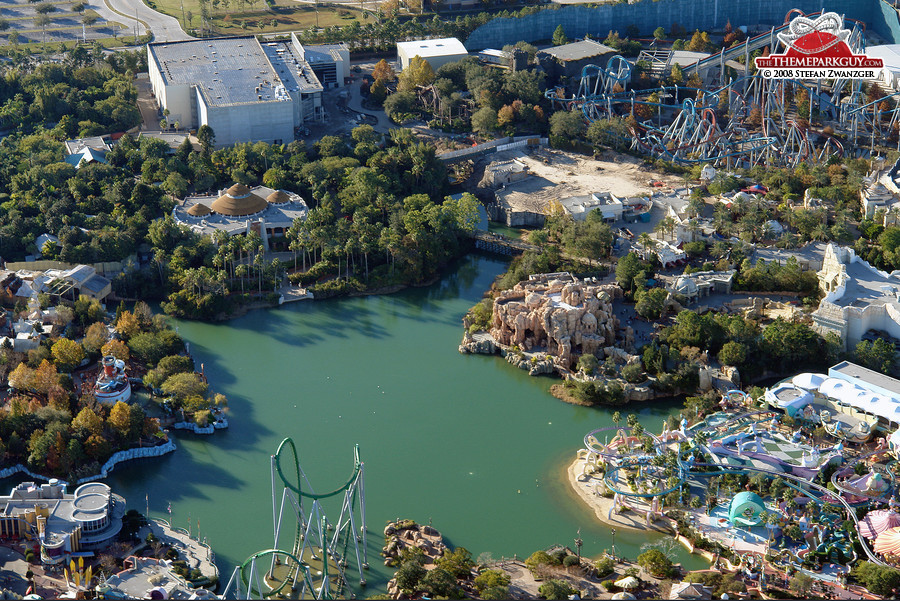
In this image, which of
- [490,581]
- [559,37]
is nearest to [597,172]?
[559,37]

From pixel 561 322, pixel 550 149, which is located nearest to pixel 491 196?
pixel 550 149

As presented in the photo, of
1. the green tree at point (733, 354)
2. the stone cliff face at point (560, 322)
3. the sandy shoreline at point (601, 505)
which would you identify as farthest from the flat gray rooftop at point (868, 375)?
the sandy shoreline at point (601, 505)

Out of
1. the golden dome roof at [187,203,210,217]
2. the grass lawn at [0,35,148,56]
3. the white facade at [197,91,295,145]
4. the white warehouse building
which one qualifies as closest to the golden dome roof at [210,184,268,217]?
the golden dome roof at [187,203,210,217]

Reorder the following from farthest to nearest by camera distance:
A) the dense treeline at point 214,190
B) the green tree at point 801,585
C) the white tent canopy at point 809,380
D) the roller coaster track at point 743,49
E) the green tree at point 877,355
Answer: the roller coaster track at point 743,49 < the dense treeline at point 214,190 < the green tree at point 877,355 < the white tent canopy at point 809,380 < the green tree at point 801,585

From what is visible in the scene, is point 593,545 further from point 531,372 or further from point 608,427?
point 531,372

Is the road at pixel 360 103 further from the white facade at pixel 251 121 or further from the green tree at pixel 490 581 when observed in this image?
the green tree at pixel 490 581
